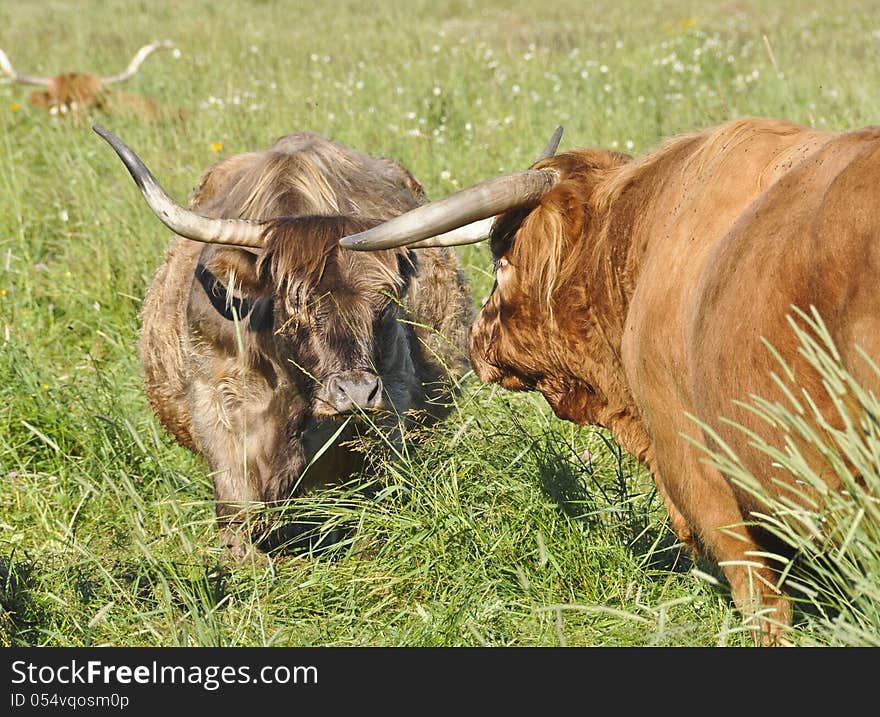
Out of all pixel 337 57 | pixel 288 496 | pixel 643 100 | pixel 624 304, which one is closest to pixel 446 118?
pixel 643 100

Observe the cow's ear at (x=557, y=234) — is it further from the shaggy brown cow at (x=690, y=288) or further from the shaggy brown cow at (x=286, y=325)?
the shaggy brown cow at (x=286, y=325)

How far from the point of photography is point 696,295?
3.04 metres

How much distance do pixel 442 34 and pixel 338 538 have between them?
8.45m

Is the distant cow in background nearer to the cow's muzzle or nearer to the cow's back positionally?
the cow's muzzle

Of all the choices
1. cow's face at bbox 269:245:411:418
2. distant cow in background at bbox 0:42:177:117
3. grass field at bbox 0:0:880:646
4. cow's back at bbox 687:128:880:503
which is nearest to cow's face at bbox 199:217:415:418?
cow's face at bbox 269:245:411:418

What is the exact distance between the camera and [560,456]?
4.39 metres

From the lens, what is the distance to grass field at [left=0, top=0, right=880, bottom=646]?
367 cm

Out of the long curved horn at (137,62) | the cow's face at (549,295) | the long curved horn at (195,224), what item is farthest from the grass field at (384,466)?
the long curved horn at (195,224)

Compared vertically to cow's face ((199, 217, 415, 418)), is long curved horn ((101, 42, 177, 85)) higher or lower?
higher

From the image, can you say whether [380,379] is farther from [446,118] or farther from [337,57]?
[337,57]

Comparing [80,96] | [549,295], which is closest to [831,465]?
[549,295]

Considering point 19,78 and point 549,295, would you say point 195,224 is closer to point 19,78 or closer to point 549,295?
point 549,295

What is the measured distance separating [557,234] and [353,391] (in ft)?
3.22

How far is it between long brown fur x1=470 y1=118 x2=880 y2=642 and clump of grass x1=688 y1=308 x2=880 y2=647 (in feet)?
0.12
